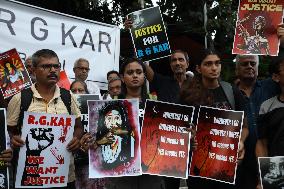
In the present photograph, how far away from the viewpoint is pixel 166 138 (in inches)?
158

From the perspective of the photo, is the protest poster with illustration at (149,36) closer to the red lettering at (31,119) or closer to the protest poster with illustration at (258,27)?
the protest poster with illustration at (258,27)

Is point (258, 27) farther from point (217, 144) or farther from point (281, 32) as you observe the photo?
point (217, 144)

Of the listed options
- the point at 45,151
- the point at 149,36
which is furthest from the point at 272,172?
the point at 149,36

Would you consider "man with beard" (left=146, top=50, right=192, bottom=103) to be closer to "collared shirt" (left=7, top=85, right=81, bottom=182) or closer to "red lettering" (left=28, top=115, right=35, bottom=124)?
"collared shirt" (left=7, top=85, right=81, bottom=182)

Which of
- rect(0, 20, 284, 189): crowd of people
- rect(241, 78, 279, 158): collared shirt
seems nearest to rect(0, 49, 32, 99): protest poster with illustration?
rect(0, 20, 284, 189): crowd of people

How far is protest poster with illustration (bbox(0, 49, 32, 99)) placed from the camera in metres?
5.53

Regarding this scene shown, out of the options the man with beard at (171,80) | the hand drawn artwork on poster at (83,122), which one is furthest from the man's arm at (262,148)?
the hand drawn artwork on poster at (83,122)

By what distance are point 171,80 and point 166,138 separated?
122 centimetres

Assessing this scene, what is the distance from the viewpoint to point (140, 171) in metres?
3.87

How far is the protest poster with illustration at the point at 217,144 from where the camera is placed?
396cm

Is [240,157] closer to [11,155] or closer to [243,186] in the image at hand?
[243,186]

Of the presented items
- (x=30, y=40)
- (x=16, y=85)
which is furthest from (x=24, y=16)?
(x=16, y=85)

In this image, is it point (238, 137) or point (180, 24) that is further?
point (180, 24)

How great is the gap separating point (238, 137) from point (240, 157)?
16 centimetres
